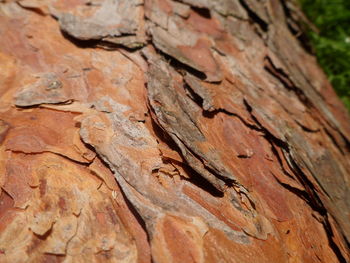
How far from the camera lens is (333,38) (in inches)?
127

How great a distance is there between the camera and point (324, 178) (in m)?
1.75

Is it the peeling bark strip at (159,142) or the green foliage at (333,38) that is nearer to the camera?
the peeling bark strip at (159,142)

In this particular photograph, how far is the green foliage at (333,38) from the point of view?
295 centimetres

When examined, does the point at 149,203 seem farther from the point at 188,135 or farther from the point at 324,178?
the point at 324,178

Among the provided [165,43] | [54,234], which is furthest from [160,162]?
[165,43]

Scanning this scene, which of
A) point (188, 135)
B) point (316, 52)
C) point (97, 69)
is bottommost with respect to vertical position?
point (97, 69)

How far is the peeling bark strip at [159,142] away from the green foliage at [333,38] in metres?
0.78

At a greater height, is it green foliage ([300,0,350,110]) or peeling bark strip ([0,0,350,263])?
green foliage ([300,0,350,110])

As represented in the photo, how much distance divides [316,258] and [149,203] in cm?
87

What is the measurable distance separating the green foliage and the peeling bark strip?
781mm

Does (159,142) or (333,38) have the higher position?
(333,38)

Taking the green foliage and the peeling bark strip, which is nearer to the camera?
the peeling bark strip

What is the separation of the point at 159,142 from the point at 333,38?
2.70 meters

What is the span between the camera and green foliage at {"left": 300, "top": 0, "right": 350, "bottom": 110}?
295cm
